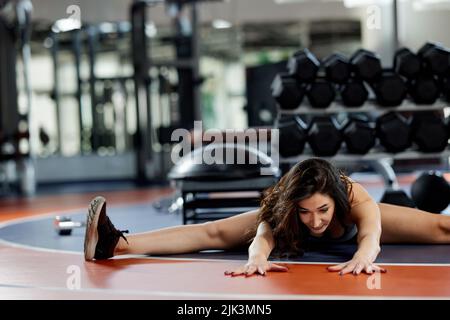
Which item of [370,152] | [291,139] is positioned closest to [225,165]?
[291,139]

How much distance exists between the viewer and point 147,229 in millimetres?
4609

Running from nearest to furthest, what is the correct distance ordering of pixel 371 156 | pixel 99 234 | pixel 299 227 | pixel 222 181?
1. pixel 299 227
2. pixel 99 234
3. pixel 222 181
4. pixel 371 156

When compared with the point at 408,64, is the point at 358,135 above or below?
below

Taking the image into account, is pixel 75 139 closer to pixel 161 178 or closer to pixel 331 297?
pixel 161 178

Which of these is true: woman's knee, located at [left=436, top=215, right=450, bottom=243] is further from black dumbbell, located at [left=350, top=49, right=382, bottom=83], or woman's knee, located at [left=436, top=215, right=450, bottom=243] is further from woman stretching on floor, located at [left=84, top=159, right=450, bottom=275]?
black dumbbell, located at [left=350, top=49, right=382, bottom=83]

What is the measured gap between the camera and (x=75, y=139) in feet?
36.0

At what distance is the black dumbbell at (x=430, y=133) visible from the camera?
4.86 meters

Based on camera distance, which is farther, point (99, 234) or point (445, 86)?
point (445, 86)

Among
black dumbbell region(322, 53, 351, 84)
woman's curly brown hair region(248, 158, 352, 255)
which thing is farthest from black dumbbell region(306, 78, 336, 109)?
woman's curly brown hair region(248, 158, 352, 255)

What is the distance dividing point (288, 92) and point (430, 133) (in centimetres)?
98

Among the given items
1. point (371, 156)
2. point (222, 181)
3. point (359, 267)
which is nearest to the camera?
point (359, 267)

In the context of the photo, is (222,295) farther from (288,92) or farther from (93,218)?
(288,92)
